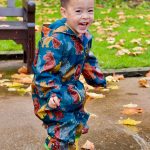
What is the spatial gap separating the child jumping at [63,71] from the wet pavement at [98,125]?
653 mm

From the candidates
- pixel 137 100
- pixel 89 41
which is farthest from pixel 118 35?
pixel 89 41

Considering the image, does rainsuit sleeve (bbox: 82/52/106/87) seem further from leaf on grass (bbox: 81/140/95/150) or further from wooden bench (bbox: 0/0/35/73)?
wooden bench (bbox: 0/0/35/73)

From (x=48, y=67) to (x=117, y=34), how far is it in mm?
5720

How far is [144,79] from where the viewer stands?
566 cm

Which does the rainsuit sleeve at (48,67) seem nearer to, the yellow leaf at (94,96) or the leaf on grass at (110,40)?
the yellow leaf at (94,96)

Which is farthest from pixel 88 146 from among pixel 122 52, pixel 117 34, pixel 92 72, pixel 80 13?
pixel 117 34

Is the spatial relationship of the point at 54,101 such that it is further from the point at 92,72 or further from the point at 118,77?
the point at 118,77

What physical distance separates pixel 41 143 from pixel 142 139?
804 mm

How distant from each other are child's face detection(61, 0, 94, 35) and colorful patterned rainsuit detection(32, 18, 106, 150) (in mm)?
71

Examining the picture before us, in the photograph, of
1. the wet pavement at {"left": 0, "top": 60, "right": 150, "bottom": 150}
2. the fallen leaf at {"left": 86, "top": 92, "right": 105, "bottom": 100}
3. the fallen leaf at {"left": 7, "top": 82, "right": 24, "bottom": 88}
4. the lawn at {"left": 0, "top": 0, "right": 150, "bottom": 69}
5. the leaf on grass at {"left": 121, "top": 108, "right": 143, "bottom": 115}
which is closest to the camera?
the wet pavement at {"left": 0, "top": 60, "right": 150, "bottom": 150}

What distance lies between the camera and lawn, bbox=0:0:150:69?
21.6ft

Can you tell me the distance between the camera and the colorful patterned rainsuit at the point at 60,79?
9.24 feet

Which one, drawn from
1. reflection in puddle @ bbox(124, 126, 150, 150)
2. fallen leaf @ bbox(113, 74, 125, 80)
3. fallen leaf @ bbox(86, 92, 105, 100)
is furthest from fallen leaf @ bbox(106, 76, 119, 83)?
reflection in puddle @ bbox(124, 126, 150, 150)

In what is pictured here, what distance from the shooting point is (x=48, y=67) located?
2799mm
